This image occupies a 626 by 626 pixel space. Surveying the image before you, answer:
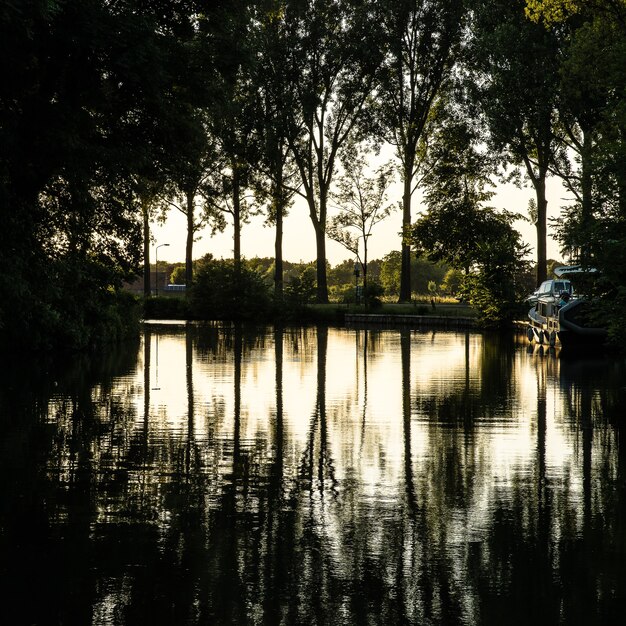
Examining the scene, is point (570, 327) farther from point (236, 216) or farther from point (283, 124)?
point (236, 216)

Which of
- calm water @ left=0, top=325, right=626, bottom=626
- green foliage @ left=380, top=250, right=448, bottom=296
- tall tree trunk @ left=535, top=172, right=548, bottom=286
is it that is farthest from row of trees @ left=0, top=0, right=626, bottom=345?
green foliage @ left=380, top=250, right=448, bottom=296

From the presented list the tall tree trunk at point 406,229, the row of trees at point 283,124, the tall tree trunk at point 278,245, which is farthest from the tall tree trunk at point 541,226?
the tall tree trunk at point 278,245

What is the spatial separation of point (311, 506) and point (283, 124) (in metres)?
54.7

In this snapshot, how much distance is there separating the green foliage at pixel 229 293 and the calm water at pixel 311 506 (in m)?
40.4

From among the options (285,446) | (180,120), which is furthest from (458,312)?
(285,446)

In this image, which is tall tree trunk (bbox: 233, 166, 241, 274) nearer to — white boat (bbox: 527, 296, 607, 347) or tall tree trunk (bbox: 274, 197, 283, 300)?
tall tree trunk (bbox: 274, 197, 283, 300)

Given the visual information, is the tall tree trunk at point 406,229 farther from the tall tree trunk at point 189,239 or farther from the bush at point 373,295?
the tall tree trunk at point 189,239

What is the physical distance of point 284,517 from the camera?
8.27m

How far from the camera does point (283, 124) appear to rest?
6162 centimetres

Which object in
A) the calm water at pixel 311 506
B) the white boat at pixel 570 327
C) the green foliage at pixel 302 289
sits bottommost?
the calm water at pixel 311 506

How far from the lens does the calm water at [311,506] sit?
6.04 m

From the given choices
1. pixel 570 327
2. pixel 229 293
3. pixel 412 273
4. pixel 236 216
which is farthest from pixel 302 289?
pixel 412 273

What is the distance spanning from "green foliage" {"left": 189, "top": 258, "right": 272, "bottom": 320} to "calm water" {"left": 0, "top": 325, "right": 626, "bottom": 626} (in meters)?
40.4

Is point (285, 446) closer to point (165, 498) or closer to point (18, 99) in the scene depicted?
point (165, 498)
